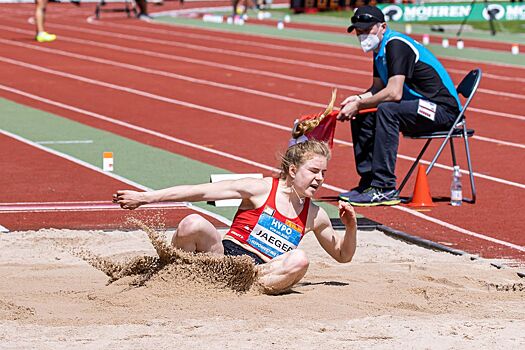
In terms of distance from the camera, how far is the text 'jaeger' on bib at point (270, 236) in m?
6.49

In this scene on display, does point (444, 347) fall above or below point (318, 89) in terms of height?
above

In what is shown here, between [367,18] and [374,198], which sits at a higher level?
[367,18]

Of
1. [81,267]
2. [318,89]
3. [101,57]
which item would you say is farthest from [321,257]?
[101,57]

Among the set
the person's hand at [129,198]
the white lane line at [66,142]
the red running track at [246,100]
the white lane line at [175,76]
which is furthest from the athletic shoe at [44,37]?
the person's hand at [129,198]

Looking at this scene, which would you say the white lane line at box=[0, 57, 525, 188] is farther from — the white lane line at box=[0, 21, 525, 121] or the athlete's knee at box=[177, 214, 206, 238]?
the athlete's knee at box=[177, 214, 206, 238]

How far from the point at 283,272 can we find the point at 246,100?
420 inches

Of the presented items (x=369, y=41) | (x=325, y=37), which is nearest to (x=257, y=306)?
(x=369, y=41)

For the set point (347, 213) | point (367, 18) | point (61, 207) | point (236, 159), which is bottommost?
point (236, 159)

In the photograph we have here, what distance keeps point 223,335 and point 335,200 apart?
4.54 m

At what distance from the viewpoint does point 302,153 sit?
639 cm

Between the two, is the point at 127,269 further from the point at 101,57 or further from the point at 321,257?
the point at 101,57

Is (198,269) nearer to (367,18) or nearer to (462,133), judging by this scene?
(367,18)

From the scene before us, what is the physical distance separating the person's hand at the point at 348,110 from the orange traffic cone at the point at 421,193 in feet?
2.37

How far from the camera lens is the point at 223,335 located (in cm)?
546
